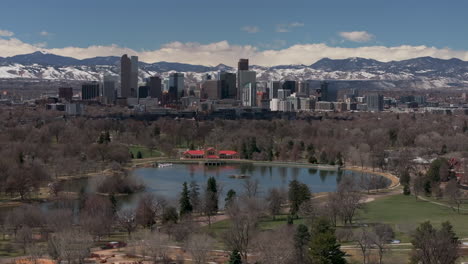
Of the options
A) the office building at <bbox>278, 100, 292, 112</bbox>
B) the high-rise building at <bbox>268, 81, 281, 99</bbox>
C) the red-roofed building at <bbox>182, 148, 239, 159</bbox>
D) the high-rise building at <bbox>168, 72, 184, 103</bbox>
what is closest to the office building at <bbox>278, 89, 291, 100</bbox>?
the high-rise building at <bbox>268, 81, 281, 99</bbox>

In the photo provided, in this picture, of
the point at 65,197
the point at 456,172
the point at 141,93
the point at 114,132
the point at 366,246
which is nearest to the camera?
the point at 366,246

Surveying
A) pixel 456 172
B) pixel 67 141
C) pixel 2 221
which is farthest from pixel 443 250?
pixel 67 141

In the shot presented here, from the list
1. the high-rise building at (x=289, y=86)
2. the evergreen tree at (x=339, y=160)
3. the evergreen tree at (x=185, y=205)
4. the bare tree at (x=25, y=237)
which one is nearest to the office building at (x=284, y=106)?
the high-rise building at (x=289, y=86)

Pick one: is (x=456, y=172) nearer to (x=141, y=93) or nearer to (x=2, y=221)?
(x=2, y=221)

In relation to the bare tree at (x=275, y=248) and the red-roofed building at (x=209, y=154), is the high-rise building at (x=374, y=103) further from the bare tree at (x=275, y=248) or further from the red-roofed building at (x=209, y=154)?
the bare tree at (x=275, y=248)

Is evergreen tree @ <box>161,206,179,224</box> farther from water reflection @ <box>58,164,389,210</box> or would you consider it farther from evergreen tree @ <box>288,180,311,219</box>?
water reflection @ <box>58,164,389,210</box>

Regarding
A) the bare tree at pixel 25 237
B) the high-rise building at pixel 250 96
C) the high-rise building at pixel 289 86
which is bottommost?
the bare tree at pixel 25 237

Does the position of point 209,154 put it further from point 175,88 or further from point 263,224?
point 175,88
